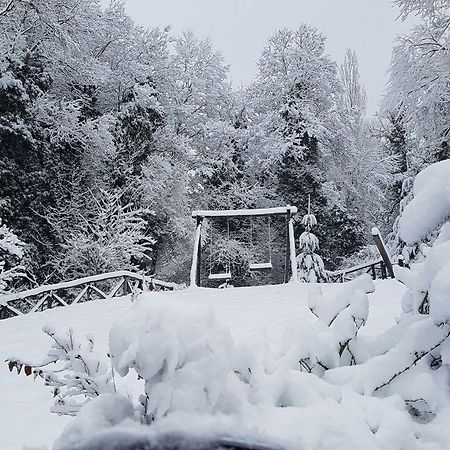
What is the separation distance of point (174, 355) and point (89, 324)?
6.12m

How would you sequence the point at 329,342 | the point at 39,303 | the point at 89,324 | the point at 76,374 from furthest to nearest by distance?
the point at 39,303 → the point at 89,324 → the point at 329,342 → the point at 76,374

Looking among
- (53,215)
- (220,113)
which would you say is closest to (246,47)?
(220,113)

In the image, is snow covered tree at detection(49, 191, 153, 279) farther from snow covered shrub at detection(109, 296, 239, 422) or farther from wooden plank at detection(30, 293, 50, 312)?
snow covered shrub at detection(109, 296, 239, 422)

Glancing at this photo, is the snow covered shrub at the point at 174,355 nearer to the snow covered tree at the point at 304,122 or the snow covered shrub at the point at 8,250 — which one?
the snow covered shrub at the point at 8,250

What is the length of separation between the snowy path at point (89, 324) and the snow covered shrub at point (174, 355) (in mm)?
1539

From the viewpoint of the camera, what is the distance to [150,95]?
16000 millimetres

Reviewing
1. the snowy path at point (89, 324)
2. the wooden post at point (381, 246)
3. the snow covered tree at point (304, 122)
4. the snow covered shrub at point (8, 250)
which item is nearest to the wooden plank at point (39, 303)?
the snow covered shrub at point (8, 250)

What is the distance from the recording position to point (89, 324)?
6789 millimetres

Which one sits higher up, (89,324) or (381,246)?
(381,246)

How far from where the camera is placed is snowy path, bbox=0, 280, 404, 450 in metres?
3.41

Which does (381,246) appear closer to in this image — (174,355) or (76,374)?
(76,374)

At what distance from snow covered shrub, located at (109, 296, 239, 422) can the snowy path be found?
1.54 m

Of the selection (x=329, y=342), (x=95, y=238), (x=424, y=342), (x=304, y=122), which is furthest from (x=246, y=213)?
(x=304, y=122)

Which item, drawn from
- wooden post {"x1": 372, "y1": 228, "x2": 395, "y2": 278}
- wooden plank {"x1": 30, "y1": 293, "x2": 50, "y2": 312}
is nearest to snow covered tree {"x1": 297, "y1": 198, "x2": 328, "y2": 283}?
wooden post {"x1": 372, "y1": 228, "x2": 395, "y2": 278}
